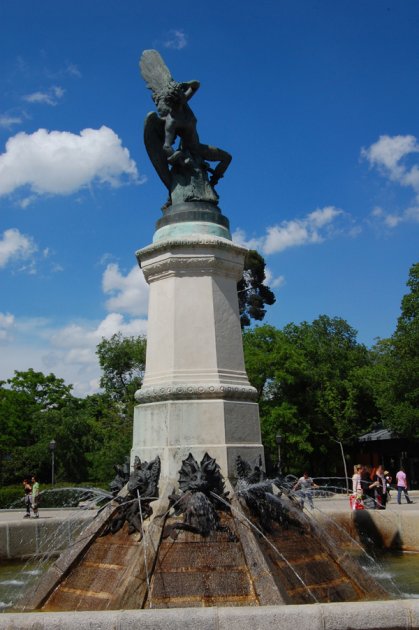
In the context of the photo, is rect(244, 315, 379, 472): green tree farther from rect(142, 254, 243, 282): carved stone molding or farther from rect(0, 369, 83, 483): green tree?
rect(142, 254, 243, 282): carved stone molding

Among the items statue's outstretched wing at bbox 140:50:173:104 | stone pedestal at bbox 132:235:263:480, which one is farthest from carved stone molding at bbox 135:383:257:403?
statue's outstretched wing at bbox 140:50:173:104

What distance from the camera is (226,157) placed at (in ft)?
35.6

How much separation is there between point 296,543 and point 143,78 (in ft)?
26.2

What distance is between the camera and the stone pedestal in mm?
8492

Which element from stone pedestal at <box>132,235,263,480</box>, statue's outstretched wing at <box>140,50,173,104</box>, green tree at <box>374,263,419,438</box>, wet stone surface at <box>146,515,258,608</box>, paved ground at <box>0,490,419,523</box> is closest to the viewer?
wet stone surface at <box>146,515,258,608</box>

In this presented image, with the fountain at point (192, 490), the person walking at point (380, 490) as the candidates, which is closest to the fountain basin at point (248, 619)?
the fountain at point (192, 490)

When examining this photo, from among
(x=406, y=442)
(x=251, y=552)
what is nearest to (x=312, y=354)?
(x=406, y=442)

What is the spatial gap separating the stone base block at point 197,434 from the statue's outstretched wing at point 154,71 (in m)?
5.41

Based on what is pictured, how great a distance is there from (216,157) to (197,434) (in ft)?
16.4

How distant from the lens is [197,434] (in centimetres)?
848

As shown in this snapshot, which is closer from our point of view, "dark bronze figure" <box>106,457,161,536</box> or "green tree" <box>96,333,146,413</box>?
"dark bronze figure" <box>106,457,161,536</box>

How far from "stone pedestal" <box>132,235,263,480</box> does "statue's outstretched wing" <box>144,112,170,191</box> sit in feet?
4.66

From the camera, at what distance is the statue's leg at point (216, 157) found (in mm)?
10758

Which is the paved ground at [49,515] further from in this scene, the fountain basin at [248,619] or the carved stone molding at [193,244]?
the fountain basin at [248,619]
